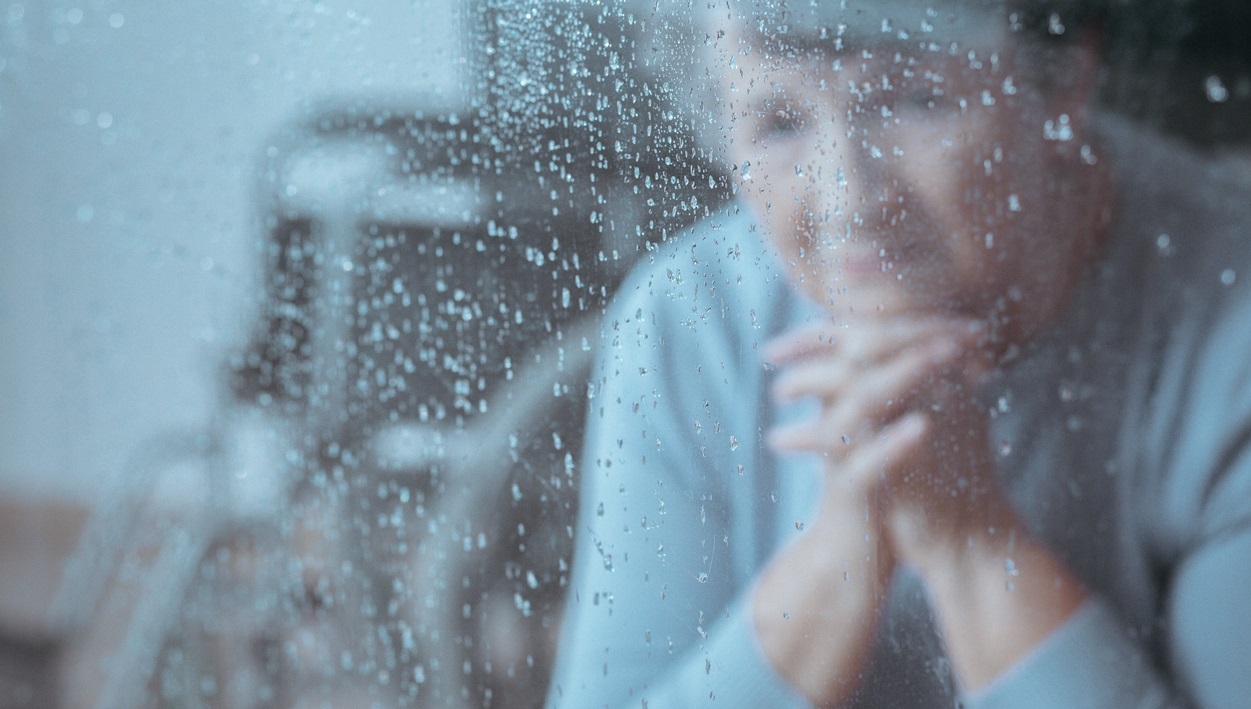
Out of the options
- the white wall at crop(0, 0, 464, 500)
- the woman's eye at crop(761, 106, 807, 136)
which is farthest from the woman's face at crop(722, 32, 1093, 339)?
the white wall at crop(0, 0, 464, 500)

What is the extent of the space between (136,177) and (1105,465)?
33 cm

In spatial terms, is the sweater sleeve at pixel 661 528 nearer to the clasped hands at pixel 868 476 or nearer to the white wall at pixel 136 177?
the clasped hands at pixel 868 476

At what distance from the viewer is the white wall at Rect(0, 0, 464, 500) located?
36 centimetres

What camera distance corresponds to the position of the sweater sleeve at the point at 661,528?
1.02 feet

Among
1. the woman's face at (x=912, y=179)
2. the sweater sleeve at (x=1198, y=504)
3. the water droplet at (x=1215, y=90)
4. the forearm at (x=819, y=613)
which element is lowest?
the forearm at (x=819, y=613)

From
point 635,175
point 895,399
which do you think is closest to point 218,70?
point 635,175

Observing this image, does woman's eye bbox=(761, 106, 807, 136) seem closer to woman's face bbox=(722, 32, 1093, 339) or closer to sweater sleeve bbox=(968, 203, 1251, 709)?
woman's face bbox=(722, 32, 1093, 339)

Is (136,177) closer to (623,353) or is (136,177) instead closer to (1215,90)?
(623,353)

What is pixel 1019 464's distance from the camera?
0.21 metres

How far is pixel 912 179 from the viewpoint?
0.77 feet

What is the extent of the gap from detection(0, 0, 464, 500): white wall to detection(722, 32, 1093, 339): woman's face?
14cm

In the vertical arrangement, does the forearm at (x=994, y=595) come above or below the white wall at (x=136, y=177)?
below

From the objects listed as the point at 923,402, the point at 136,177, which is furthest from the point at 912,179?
the point at 136,177

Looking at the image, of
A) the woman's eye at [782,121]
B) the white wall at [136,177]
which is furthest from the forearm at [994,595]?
the white wall at [136,177]
